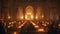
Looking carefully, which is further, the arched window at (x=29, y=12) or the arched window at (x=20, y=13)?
the arched window at (x=29, y=12)

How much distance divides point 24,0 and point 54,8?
698cm

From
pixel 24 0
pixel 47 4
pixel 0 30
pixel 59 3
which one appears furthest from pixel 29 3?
pixel 0 30

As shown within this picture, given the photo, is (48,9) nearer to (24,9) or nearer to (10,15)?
(24,9)

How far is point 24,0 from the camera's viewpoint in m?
41.1

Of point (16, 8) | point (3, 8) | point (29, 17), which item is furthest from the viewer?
point (29, 17)

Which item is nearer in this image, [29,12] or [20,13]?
[20,13]

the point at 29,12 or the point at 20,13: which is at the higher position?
the point at 29,12

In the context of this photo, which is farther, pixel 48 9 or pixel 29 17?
pixel 29 17

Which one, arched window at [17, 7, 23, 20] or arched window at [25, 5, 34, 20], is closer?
arched window at [17, 7, 23, 20]

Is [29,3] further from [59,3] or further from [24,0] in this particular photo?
[59,3]

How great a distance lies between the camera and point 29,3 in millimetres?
41312

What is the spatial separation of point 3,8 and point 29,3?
250 inches

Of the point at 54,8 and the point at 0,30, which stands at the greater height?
the point at 54,8

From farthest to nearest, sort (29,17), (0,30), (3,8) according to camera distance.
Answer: (29,17) < (3,8) < (0,30)
